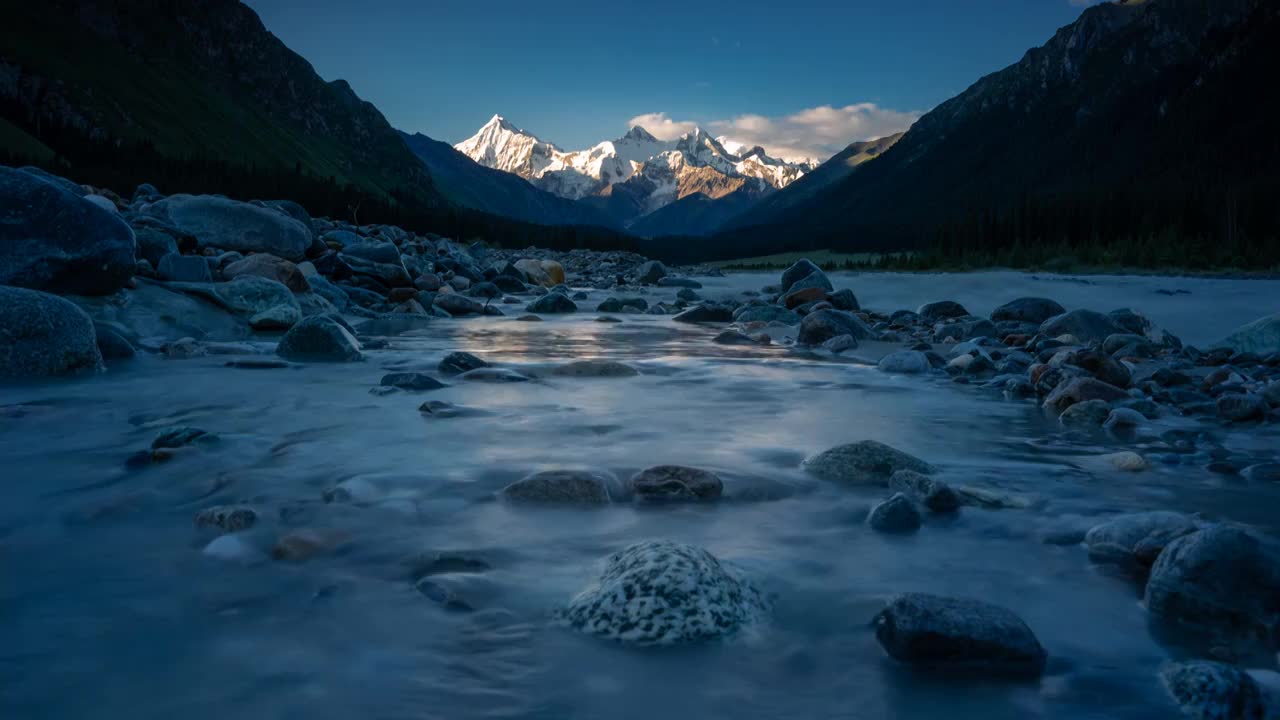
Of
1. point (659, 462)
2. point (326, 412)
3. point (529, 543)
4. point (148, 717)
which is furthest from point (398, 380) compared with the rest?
point (148, 717)

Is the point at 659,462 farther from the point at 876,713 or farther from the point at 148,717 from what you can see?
the point at 148,717

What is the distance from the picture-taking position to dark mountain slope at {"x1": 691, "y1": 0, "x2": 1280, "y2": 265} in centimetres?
3938

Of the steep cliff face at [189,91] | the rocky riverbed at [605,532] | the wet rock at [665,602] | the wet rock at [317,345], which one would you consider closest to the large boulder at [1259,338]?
the rocky riverbed at [605,532]

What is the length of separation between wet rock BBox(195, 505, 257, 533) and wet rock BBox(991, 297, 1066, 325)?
529 inches

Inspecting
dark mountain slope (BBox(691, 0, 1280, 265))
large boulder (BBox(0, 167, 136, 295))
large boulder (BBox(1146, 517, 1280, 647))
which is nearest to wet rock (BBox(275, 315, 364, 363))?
large boulder (BBox(0, 167, 136, 295))

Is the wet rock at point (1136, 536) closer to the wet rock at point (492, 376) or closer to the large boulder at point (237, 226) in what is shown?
the wet rock at point (492, 376)

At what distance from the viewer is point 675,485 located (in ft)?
12.1

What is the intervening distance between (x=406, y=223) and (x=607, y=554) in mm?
52405

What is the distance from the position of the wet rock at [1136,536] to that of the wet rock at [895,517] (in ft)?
2.08

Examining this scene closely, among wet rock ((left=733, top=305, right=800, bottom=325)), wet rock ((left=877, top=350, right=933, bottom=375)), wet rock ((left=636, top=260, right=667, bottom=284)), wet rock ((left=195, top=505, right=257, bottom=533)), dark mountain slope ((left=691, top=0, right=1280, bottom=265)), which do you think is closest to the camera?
wet rock ((left=195, top=505, right=257, bottom=533))

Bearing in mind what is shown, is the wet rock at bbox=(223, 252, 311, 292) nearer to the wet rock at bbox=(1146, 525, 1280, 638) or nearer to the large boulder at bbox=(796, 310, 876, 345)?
the large boulder at bbox=(796, 310, 876, 345)

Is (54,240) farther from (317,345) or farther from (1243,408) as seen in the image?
(1243,408)

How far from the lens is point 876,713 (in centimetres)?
194

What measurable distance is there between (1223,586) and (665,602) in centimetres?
164
